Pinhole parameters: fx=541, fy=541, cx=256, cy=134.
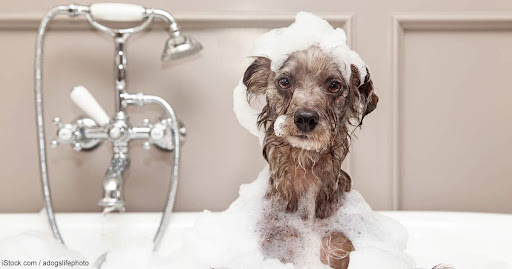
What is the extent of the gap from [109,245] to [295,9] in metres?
0.71

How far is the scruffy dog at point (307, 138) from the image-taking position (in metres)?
0.58

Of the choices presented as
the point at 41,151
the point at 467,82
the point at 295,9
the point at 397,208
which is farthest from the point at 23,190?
the point at 467,82

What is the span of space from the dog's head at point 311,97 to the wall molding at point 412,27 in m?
0.71

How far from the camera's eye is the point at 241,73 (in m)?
1.35

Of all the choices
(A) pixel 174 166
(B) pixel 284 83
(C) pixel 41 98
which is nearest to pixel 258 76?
(B) pixel 284 83

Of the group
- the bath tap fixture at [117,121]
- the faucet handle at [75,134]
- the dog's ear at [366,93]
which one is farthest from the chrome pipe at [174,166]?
the dog's ear at [366,93]

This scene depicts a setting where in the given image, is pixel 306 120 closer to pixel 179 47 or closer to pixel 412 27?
pixel 179 47

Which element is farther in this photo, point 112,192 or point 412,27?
point 412,27

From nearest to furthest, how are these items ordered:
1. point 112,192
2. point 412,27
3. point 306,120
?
point 306,120, point 112,192, point 412,27

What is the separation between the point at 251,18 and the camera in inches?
51.4

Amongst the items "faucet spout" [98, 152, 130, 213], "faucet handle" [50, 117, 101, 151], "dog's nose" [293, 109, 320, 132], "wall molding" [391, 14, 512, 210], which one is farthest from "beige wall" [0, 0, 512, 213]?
"dog's nose" [293, 109, 320, 132]

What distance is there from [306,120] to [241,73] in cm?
79

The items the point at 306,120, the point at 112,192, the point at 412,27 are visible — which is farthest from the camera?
the point at 412,27

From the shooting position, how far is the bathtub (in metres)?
1.10
